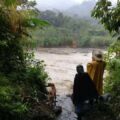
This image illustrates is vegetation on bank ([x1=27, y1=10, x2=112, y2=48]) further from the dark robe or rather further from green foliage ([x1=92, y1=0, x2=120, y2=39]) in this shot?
the dark robe

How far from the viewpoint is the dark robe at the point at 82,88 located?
28.0 ft

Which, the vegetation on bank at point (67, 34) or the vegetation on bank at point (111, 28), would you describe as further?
the vegetation on bank at point (67, 34)

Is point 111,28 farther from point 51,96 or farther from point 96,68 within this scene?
point 51,96

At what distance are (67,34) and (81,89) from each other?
2097cm

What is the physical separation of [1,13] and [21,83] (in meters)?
1.86

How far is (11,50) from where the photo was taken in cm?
888

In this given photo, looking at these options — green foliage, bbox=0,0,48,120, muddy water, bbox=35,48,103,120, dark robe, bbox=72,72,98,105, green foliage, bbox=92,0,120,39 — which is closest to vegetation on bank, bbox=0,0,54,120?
green foliage, bbox=0,0,48,120

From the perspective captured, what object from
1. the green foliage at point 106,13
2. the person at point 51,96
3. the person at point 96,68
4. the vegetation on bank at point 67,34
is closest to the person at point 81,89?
the person at point 51,96

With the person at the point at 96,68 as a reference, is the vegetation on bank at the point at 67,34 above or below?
above

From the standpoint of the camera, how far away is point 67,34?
29422 mm

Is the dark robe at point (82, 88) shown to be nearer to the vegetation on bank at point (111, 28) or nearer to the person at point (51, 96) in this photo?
the person at point (51, 96)

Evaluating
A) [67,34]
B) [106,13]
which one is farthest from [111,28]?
[67,34]

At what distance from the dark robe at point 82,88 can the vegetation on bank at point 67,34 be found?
12.8 m

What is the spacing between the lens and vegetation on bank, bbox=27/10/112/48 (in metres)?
26.2
